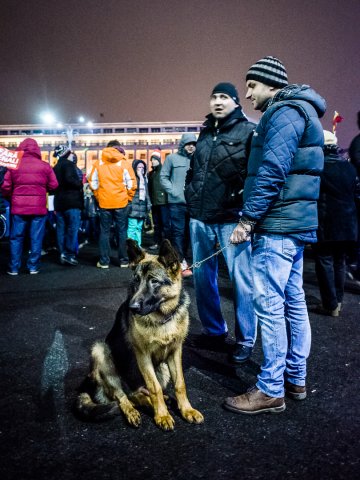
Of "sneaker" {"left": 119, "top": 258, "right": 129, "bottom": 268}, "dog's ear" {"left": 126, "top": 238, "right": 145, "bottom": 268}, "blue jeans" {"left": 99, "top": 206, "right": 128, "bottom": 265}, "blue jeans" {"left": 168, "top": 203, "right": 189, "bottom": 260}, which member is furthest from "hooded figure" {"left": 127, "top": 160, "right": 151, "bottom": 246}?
"dog's ear" {"left": 126, "top": 238, "right": 145, "bottom": 268}

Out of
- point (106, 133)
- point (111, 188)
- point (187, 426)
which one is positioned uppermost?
point (106, 133)

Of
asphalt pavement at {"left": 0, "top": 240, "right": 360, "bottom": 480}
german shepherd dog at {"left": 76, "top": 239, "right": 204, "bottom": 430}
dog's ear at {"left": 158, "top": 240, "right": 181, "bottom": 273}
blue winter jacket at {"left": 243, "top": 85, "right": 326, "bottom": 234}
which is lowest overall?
asphalt pavement at {"left": 0, "top": 240, "right": 360, "bottom": 480}

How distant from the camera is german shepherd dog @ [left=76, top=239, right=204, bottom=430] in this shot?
2469 mm

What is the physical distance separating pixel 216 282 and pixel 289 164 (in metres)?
1.69

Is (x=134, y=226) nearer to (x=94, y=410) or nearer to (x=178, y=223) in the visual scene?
(x=178, y=223)

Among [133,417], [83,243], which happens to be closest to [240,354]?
[133,417]

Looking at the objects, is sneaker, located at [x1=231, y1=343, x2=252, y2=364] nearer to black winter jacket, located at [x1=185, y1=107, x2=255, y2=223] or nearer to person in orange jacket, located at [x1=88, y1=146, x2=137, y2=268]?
black winter jacket, located at [x1=185, y1=107, x2=255, y2=223]

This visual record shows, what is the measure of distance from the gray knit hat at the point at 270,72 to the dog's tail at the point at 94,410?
8.83 ft

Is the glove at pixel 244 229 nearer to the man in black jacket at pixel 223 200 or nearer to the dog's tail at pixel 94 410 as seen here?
the man in black jacket at pixel 223 200

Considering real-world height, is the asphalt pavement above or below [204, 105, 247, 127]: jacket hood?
below

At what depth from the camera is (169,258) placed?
2600 mm

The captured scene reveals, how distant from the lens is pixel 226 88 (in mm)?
3627

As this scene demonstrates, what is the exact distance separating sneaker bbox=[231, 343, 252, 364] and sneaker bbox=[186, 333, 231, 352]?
352 millimetres

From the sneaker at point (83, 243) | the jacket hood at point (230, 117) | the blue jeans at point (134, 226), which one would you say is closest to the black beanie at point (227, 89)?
the jacket hood at point (230, 117)
